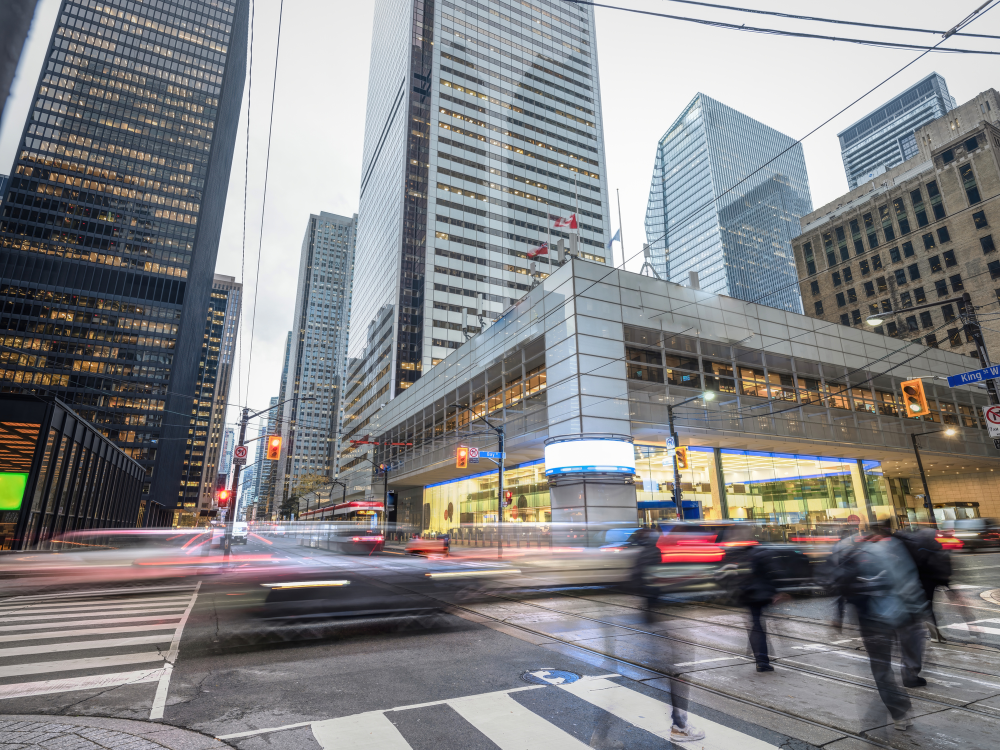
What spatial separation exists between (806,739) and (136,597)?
1681 cm

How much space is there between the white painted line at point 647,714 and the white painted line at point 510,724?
2.60ft

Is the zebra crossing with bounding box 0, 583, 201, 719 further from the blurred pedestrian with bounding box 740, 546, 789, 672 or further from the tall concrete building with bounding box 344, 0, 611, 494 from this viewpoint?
the tall concrete building with bounding box 344, 0, 611, 494

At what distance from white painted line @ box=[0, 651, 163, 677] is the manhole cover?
5.32 metres

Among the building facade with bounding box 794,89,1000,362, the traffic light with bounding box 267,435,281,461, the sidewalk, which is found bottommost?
the sidewalk

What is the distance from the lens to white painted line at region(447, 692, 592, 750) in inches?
179

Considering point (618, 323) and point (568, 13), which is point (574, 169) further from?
point (618, 323)

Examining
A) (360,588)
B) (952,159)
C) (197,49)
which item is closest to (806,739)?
(360,588)

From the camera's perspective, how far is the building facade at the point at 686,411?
3141 centimetres

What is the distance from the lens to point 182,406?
145m

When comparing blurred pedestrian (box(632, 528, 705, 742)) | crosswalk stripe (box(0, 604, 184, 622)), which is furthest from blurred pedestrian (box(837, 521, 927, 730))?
crosswalk stripe (box(0, 604, 184, 622))

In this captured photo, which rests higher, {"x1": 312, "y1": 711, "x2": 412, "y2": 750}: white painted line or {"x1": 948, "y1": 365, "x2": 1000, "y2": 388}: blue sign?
{"x1": 948, "y1": 365, "x2": 1000, "y2": 388}: blue sign

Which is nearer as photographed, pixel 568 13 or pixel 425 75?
pixel 425 75

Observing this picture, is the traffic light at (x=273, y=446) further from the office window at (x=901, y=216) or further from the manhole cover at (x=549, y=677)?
the office window at (x=901, y=216)

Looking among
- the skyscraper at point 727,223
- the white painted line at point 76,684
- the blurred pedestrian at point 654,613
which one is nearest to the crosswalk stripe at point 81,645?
the white painted line at point 76,684
